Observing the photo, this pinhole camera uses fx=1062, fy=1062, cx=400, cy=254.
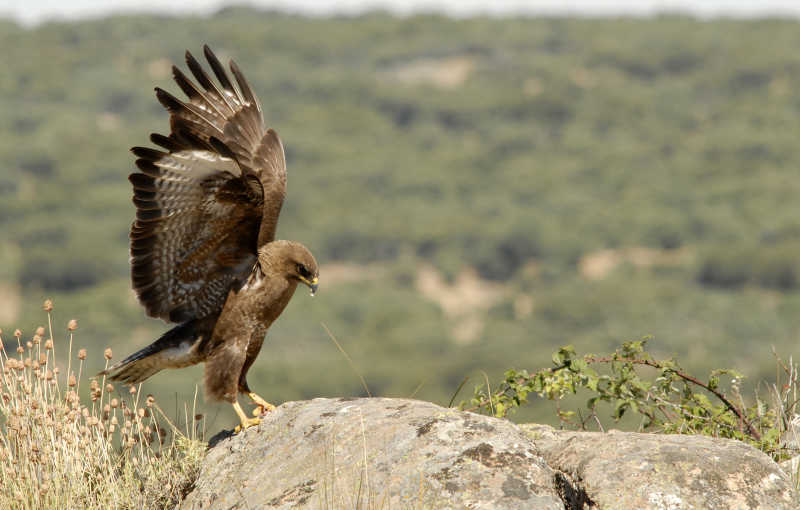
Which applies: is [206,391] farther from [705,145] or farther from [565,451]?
[705,145]

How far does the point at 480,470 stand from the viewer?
184 inches

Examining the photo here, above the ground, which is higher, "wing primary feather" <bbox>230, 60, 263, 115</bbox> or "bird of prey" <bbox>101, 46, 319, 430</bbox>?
"wing primary feather" <bbox>230, 60, 263, 115</bbox>

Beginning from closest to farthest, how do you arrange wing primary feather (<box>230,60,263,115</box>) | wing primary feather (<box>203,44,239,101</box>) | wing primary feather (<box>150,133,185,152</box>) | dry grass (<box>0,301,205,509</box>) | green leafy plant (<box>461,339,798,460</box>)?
dry grass (<box>0,301,205,509</box>) < green leafy plant (<box>461,339,798,460</box>) < wing primary feather (<box>150,133,185,152</box>) < wing primary feather (<box>203,44,239,101</box>) < wing primary feather (<box>230,60,263,115</box>)

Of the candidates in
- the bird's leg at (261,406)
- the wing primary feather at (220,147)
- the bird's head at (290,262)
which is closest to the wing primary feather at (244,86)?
the wing primary feather at (220,147)

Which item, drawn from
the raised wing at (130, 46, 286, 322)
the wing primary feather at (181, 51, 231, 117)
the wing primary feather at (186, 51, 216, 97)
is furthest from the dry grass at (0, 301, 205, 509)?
the wing primary feather at (181, 51, 231, 117)

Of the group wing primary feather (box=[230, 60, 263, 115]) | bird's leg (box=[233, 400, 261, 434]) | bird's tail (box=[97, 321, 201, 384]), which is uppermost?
wing primary feather (box=[230, 60, 263, 115])

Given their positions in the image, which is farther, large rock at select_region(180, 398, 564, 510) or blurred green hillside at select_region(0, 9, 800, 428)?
blurred green hillside at select_region(0, 9, 800, 428)

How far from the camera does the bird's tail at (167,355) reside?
6926 millimetres

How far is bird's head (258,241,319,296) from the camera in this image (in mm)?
6730

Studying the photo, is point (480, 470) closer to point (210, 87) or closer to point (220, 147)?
point (220, 147)

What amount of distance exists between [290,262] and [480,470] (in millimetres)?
2528

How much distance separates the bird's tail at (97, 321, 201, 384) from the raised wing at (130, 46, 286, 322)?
12cm

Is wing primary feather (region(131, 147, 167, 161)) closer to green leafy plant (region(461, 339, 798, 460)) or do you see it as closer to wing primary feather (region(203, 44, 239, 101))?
wing primary feather (region(203, 44, 239, 101))

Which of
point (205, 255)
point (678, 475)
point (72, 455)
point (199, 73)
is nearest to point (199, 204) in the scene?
point (205, 255)
